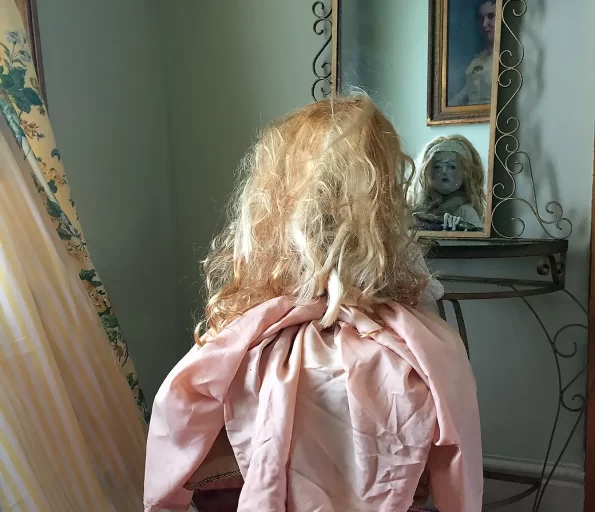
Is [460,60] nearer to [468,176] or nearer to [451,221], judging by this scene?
[468,176]

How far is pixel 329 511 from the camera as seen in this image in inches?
27.8

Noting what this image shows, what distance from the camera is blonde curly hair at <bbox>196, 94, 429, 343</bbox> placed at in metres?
0.82

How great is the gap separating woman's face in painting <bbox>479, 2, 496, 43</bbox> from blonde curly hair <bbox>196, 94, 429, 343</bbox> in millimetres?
537

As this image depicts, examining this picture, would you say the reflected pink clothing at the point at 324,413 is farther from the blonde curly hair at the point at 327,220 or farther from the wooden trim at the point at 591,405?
the wooden trim at the point at 591,405

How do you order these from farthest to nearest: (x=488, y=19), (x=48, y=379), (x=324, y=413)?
(x=488, y=19) → (x=48, y=379) → (x=324, y=413)

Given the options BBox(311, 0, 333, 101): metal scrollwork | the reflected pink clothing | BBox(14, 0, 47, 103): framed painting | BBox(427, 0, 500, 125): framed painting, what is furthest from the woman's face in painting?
BBox(14, 0, 47, 103): framed painting

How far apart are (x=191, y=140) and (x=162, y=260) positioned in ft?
1.19

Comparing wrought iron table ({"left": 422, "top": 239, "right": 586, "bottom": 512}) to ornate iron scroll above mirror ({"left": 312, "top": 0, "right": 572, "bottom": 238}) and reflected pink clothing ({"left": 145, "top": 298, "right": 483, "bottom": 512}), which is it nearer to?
ornate iron scroll above mirror ({"left": 312, "top": 0, "right": 572, "bottom": 238})

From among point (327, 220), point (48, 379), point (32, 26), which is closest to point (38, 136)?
point (32, 26)

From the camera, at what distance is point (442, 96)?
1316 millimetres

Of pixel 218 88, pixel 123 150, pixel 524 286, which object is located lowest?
pixel 524 286

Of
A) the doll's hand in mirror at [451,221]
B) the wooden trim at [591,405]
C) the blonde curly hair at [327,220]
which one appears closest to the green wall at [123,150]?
the blonde curly hair at [327,220]

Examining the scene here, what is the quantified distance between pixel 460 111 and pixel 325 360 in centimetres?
81

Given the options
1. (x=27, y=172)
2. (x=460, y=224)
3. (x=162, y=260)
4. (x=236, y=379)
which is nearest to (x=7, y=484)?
(x=236, y=379)
